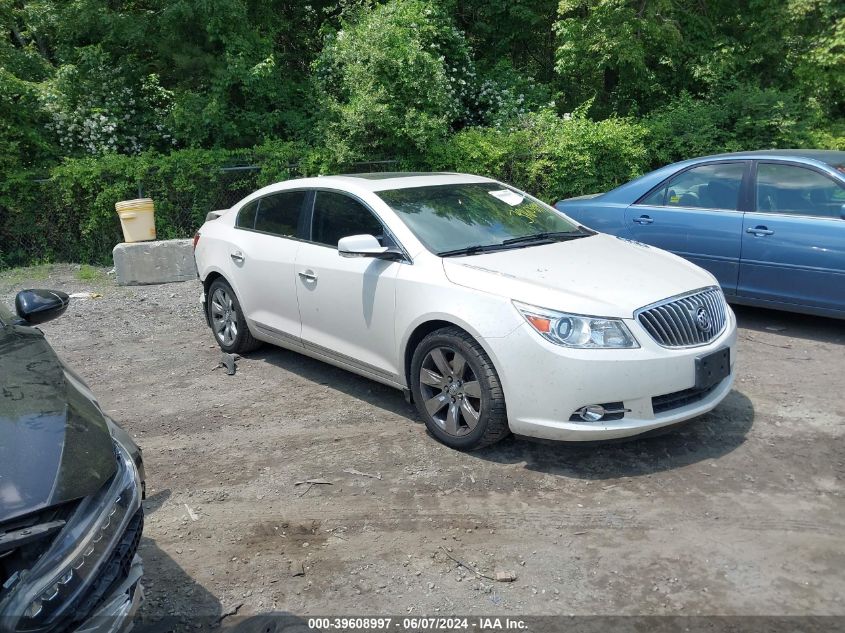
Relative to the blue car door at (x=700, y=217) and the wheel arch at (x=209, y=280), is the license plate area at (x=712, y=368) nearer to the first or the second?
the blue car door at (x=700, y=217)

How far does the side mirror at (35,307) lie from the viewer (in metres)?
3.77

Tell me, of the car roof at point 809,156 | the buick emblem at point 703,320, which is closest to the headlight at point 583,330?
the buick emblem at point 703,320

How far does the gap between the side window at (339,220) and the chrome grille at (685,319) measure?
1.90m

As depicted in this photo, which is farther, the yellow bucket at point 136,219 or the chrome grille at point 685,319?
the yellow bucket at point 136,219

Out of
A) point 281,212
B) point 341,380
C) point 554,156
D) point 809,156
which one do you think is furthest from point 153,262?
point 809,156

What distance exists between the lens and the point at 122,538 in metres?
2.59

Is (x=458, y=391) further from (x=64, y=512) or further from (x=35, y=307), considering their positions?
(x=64, y=512)

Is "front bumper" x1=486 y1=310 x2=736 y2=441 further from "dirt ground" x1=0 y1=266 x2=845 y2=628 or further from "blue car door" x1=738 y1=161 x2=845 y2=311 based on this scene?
"blue car door" x1=738 y1=161 x2=845 y2=311

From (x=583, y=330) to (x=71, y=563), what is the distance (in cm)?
281

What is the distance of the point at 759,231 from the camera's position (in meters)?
6.72

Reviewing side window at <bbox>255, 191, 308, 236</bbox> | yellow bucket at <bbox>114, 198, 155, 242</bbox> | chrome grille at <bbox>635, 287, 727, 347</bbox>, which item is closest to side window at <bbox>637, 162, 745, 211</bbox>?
chrome grille at <bbox>635, 287, 727, 347</bbox>

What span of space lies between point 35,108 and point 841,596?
1266 cm

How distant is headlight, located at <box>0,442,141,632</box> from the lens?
2186 mm

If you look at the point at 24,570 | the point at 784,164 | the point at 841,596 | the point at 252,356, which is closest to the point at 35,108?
the point at 252,356
